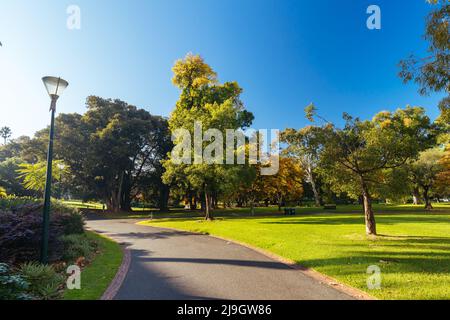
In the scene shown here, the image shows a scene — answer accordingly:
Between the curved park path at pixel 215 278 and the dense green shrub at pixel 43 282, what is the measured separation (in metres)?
1.45

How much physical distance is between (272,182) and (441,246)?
22.1 m

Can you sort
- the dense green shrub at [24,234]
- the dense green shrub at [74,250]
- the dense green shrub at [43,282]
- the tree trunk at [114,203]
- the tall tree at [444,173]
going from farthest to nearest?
1. the tree trunk at [114,203]
2. the tall tree at [444,173]
3. the dense green shrub at [74,250]
4. the dense green shrub at [24,234]
5. the dense green shrub at [43,282]

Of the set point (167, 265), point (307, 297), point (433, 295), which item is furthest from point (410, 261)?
point (167, 265)

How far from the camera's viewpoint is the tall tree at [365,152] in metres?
12.1

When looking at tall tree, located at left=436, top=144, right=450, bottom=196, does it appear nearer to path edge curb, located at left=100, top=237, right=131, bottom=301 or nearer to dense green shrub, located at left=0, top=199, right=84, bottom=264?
path edge curb, located at left=100, top=237, right=131, bottom=301

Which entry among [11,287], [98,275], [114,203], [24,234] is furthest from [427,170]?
[114,203]

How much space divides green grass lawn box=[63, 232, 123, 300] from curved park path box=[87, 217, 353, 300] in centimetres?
49

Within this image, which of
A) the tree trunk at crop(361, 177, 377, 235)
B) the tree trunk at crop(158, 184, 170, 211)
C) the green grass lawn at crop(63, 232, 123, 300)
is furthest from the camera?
the tree trunk at crop(158, 184, 170, 211)

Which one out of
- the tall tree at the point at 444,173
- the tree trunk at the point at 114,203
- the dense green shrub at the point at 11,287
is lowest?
the tree trunk at the point at 114,203

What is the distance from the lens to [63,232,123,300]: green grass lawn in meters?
5.46

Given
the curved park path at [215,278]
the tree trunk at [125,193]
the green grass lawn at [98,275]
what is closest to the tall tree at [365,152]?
the curved park path at [215,278]

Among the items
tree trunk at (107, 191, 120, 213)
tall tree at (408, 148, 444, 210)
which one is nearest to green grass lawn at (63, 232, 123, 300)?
tree trunk at (107, 191, 120, 213)

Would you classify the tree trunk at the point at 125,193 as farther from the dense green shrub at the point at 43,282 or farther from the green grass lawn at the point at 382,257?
the dense green shrub at the point at 43,282
